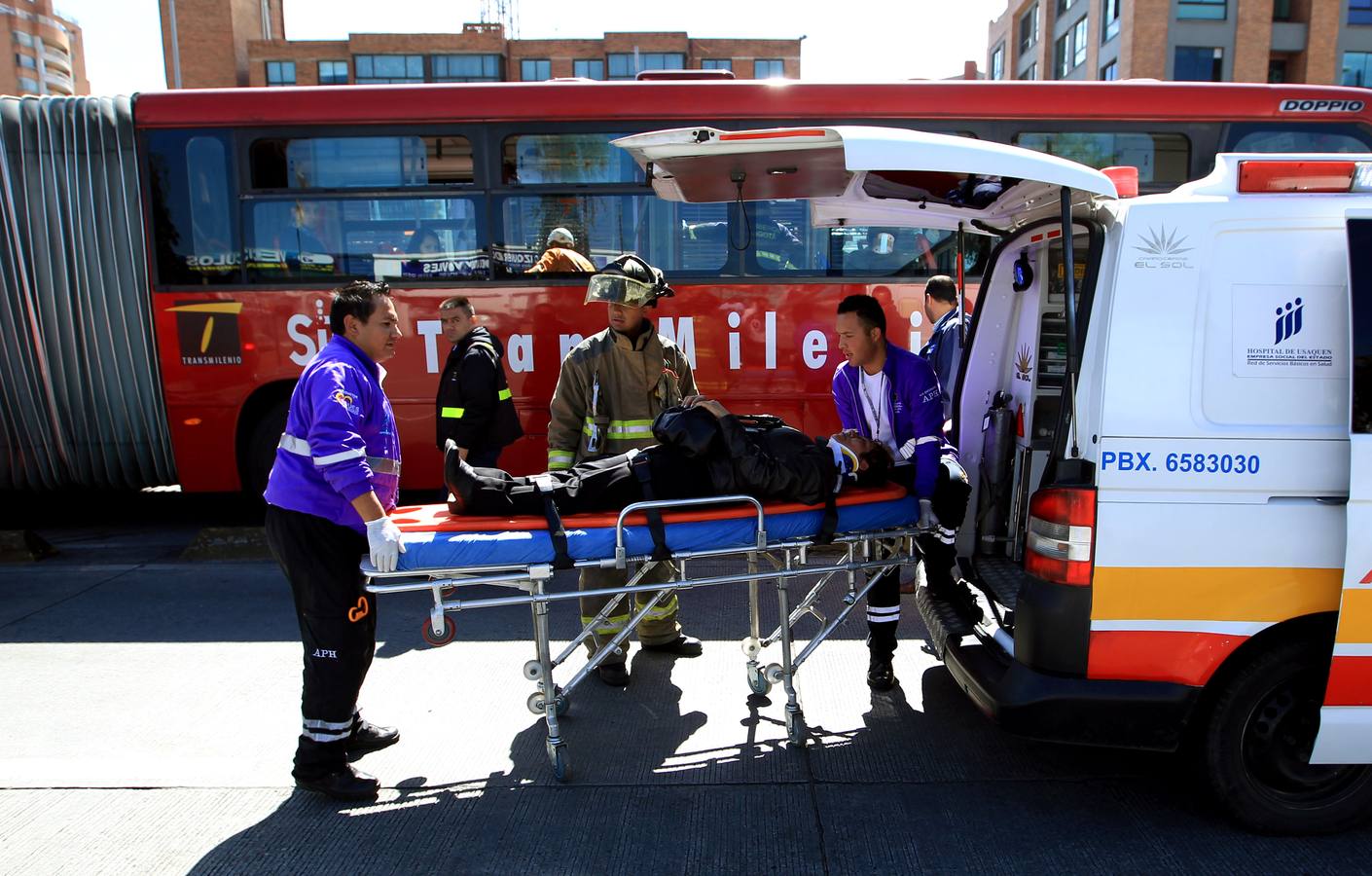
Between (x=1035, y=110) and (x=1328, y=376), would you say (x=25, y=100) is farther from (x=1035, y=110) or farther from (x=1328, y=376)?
(x=1328, y=376)

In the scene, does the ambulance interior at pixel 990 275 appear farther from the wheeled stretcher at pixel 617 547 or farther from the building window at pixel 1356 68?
the building window at pixel 1356 68

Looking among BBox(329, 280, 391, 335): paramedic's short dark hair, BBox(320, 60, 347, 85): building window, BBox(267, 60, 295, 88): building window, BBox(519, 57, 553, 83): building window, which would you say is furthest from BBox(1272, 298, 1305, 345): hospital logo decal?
BBox(267, 60, 295, 88): building window

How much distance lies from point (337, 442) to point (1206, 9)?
123 ft

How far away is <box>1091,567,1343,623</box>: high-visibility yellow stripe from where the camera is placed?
2811 millimetres

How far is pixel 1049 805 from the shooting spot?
3295 mm

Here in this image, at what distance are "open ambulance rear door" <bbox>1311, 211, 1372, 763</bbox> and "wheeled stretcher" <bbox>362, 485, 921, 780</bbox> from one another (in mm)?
1441

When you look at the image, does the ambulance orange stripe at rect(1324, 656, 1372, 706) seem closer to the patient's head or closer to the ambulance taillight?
the ambulance taillight

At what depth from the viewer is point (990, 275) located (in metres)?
4.32

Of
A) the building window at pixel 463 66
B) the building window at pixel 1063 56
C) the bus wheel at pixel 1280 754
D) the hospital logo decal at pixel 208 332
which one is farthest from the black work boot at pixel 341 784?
the building window at pixel 463 66

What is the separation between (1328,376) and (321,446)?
10.7 ft

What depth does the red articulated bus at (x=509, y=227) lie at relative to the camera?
6453 millimetres

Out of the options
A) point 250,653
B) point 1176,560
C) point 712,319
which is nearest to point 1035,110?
point 712,319

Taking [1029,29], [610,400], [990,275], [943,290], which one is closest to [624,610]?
[610,400]

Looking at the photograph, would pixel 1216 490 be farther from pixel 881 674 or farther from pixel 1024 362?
pixel 881 674
